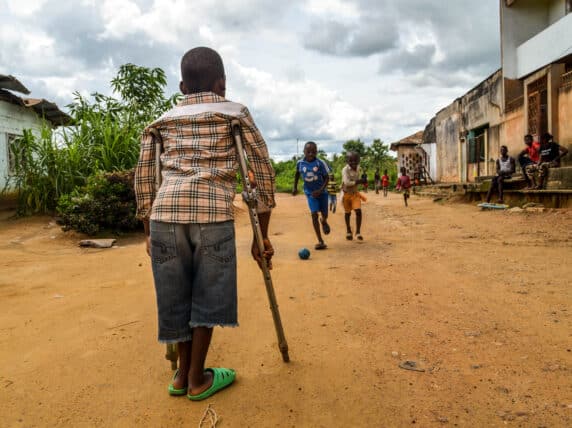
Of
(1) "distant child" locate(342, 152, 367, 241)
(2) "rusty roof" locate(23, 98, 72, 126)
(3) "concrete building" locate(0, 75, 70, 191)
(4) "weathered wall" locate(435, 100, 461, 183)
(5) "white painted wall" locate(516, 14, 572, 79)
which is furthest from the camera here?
(4) "weathered wall" locate(435, 100, 461, 183)

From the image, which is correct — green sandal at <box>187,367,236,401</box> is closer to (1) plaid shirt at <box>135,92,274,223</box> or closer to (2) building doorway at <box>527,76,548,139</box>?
(1) plaid shirt at <box>135,92,274,223</box>

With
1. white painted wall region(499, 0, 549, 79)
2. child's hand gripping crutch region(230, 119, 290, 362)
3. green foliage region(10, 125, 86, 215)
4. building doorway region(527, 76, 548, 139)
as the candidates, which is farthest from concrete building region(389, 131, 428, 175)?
child's hand gripping crutch region(230, 119, 290, 362)

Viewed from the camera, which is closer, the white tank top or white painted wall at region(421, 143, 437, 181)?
the white tank top

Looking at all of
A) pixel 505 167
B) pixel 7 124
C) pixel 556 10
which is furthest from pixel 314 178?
pixel 556 10

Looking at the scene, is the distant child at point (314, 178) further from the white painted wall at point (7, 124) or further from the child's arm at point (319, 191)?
the white painted wall at point (7, 124)

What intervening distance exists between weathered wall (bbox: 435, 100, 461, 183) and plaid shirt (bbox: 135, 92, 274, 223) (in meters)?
20.2

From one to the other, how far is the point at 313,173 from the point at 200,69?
4.49 meters

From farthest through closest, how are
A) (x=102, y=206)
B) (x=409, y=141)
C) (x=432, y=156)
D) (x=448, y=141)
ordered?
(x=409, y=141) < (x=432, y=156) < (x=448, y=141) < (x=102, y=206)

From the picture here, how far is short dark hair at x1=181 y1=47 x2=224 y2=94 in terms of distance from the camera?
7.30 feet

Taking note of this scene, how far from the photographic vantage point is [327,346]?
277 centimetres

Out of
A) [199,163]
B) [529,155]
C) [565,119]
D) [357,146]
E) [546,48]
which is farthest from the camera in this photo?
[357,146]

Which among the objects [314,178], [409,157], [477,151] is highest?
[409,157]

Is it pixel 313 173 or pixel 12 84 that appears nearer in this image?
pixel 313 173

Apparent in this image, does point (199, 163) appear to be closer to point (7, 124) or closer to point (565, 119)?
point (565, 119)
